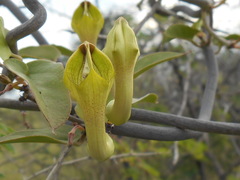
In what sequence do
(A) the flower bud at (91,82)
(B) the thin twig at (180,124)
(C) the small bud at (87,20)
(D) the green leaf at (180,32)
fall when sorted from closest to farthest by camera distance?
(A) the flower bud at (91,82) < (B) the thin twig at (180,124) < (C) the small bud at (87,20) < (D) the green leaf at (180,32)

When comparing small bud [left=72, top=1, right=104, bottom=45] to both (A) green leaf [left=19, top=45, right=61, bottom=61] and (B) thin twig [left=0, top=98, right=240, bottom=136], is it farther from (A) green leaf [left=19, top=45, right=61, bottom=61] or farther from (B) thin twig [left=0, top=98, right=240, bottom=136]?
(B) thin twig [left=0, top=98, right=240, bottom=136]

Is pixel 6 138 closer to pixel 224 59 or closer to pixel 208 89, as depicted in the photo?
pixel 208 89

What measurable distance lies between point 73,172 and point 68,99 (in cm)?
323

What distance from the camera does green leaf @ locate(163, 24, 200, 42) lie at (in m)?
0.62

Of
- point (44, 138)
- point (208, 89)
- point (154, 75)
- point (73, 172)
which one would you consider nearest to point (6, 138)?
point (44, 138)

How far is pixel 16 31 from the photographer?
0.38 m

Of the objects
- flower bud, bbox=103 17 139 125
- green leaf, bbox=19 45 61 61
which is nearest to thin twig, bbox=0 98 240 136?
flower bud, bbox=103 17 139 125

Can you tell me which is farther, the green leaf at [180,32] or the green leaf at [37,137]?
the green leaf at [180,32]

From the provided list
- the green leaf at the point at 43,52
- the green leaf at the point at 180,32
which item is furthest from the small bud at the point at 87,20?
the green leaf at the point at 180,32

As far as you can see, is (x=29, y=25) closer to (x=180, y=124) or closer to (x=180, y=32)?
(x=180, y=124)

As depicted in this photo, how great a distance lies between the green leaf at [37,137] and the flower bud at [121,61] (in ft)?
0.20

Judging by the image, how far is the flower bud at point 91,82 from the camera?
12.3 inches

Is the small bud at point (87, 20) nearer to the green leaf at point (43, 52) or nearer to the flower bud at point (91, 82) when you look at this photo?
the green leaf at point (43, 52)

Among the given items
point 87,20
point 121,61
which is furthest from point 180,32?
point 121,61
